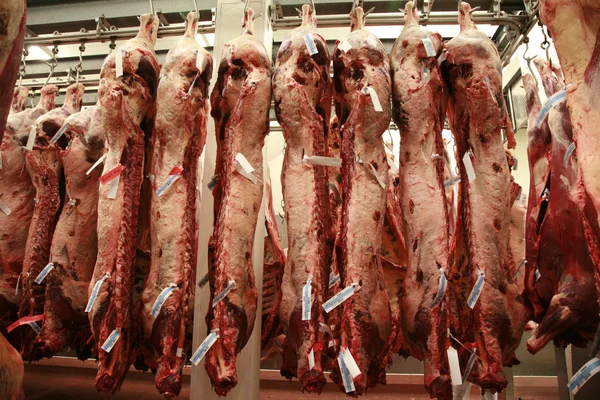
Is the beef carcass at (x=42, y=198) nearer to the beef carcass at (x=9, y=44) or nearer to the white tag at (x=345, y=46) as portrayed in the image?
the white tag at (x=345, y=46)

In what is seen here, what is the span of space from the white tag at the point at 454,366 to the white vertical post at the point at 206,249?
1.06m

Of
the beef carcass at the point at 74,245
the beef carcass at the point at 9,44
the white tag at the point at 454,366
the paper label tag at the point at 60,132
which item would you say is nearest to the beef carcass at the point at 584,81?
the white tag at the point at 454,366

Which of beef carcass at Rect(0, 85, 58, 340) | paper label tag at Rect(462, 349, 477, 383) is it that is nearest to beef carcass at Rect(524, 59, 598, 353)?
paper label tag at Rect(462, 349, 477, 383)

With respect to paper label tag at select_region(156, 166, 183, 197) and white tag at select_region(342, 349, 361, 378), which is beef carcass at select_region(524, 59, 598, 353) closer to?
white tag at select_region(342, 349, 361, 378)

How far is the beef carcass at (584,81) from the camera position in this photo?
1.58 metres

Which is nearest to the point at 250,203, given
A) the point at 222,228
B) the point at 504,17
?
the point at 222,228

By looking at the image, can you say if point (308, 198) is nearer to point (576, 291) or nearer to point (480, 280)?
point (480, 280)

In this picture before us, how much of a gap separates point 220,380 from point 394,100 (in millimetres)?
1668

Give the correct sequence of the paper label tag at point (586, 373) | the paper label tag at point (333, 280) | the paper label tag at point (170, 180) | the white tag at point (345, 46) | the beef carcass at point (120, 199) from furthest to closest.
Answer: the white tag at point (345, 46) → the paper label tag at point (170, 180) → the paper label tag at point (333, 280) → the beef carcass at point (120, 199) → the paper label tag at point (586, 373)

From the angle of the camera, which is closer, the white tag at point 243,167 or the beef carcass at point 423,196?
the beef carcass at point 423,196

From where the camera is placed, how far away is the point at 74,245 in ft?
9.48

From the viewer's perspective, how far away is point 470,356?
2266 mm

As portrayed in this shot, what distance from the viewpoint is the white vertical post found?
258cm

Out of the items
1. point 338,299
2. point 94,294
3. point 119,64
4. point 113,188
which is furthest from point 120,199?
point 338,299
